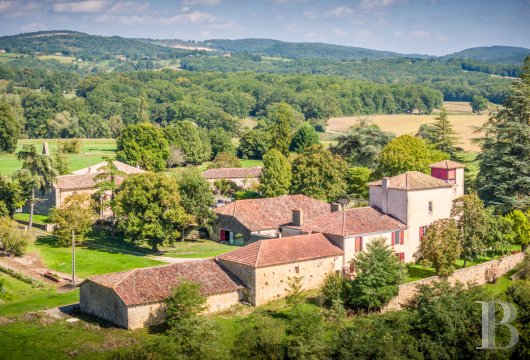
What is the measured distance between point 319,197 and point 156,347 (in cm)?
3925

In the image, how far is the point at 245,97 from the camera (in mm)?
194750

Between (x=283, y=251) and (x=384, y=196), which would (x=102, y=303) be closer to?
(x=283, y=251)

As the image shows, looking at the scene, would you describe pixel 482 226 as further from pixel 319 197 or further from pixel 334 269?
pixel 319 197

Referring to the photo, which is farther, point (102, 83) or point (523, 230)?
point (102, 83)

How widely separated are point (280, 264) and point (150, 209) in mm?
15166

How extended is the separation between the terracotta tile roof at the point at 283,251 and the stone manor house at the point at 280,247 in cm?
6

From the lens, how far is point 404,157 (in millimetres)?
69250

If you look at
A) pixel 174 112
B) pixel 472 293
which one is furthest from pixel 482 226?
pixel 174 112

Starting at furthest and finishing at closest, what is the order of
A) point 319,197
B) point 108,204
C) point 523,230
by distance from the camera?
point 319,197 < point 108,204 < point 523,230

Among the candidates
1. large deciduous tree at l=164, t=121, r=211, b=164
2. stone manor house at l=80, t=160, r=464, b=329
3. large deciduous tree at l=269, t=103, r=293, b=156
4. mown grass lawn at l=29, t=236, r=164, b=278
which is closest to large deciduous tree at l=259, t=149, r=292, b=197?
stone manor house at l=80, t=160, r=464, b=329

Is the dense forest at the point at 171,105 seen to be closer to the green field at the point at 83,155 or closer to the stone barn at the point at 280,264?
the green field at the point at 83,155

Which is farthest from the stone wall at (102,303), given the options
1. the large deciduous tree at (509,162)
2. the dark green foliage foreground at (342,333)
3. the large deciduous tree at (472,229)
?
the large deciduous tree at (509,162)

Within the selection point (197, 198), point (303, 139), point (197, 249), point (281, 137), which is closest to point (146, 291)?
point (197, 249)

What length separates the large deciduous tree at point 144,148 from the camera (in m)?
96.4
